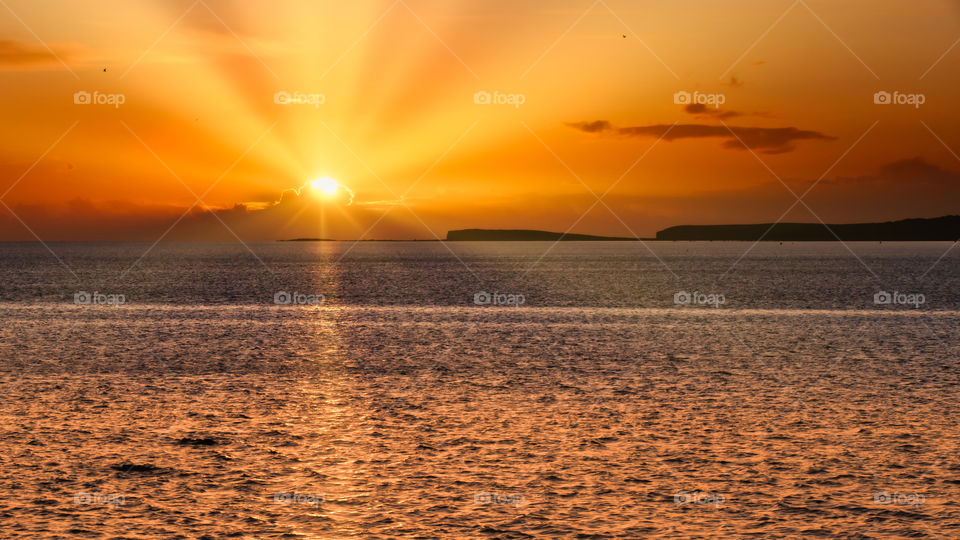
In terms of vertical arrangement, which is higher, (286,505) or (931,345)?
(931,345)

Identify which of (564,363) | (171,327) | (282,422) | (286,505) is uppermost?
(171,327)

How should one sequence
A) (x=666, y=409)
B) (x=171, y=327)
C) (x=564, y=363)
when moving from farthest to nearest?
(x=171, y=327) → (x=564, y=363) → (x=666, y=409)

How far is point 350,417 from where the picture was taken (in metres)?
16.8

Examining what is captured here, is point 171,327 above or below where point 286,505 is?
above

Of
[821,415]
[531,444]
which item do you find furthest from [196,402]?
[821,415]

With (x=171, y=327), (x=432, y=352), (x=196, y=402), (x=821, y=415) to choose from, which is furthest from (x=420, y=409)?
(x=171, y=327)

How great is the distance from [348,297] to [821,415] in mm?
49975

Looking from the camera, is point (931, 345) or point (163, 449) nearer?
point (163, 449)

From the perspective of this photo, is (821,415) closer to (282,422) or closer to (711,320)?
(282,422)

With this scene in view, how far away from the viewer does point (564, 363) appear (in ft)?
82.4

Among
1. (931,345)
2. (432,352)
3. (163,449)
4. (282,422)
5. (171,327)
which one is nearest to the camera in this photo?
(163,449)

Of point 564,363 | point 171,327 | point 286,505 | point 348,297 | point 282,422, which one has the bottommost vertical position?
point 286,505

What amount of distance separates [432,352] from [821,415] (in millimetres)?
14198

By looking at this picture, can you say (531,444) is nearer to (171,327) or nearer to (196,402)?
(196,402)
